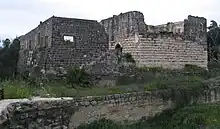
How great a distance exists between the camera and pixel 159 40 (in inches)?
715

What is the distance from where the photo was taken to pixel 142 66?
1770 centimetres

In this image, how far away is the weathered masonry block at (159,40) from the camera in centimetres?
1781

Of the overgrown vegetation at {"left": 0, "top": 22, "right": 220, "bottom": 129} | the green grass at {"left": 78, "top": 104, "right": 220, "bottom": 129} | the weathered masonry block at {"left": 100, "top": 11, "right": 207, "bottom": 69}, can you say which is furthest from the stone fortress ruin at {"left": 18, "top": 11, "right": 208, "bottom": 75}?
the green grass at {"left": 78, "top": 104, "right": 220, "bottom": 129}

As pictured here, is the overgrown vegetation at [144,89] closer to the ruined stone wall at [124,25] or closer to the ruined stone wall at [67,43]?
the ruined stone wall at [67,43]

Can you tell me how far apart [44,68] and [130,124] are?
6.49 metres

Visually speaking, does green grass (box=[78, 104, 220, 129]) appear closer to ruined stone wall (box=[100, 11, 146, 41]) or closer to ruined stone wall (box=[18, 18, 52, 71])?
ruined stone wall (box=[100, 11, 146, 41])

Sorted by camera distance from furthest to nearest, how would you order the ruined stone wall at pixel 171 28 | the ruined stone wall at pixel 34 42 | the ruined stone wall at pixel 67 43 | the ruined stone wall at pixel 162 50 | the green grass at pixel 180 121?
the ruined stone wall at pixel 171 28, the ruined stone wall at pixel 162 50, the ruined stone wall at pixel 34 42, the ruined stone wall at pixel 67 43, the green grass at pixel 180 121

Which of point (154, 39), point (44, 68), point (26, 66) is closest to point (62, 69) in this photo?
point (44, 68)

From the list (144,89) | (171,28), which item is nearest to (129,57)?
(171,28)

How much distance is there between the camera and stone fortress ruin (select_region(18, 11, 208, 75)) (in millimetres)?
16469

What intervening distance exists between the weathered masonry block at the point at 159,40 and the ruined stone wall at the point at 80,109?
5.01 meters

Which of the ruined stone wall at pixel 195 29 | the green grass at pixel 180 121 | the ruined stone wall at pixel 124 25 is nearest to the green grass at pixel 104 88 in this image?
the green grass at pixel 180 121

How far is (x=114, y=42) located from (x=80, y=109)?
9.81 metres

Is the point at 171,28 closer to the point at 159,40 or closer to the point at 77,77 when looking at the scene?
the point at 159,40
